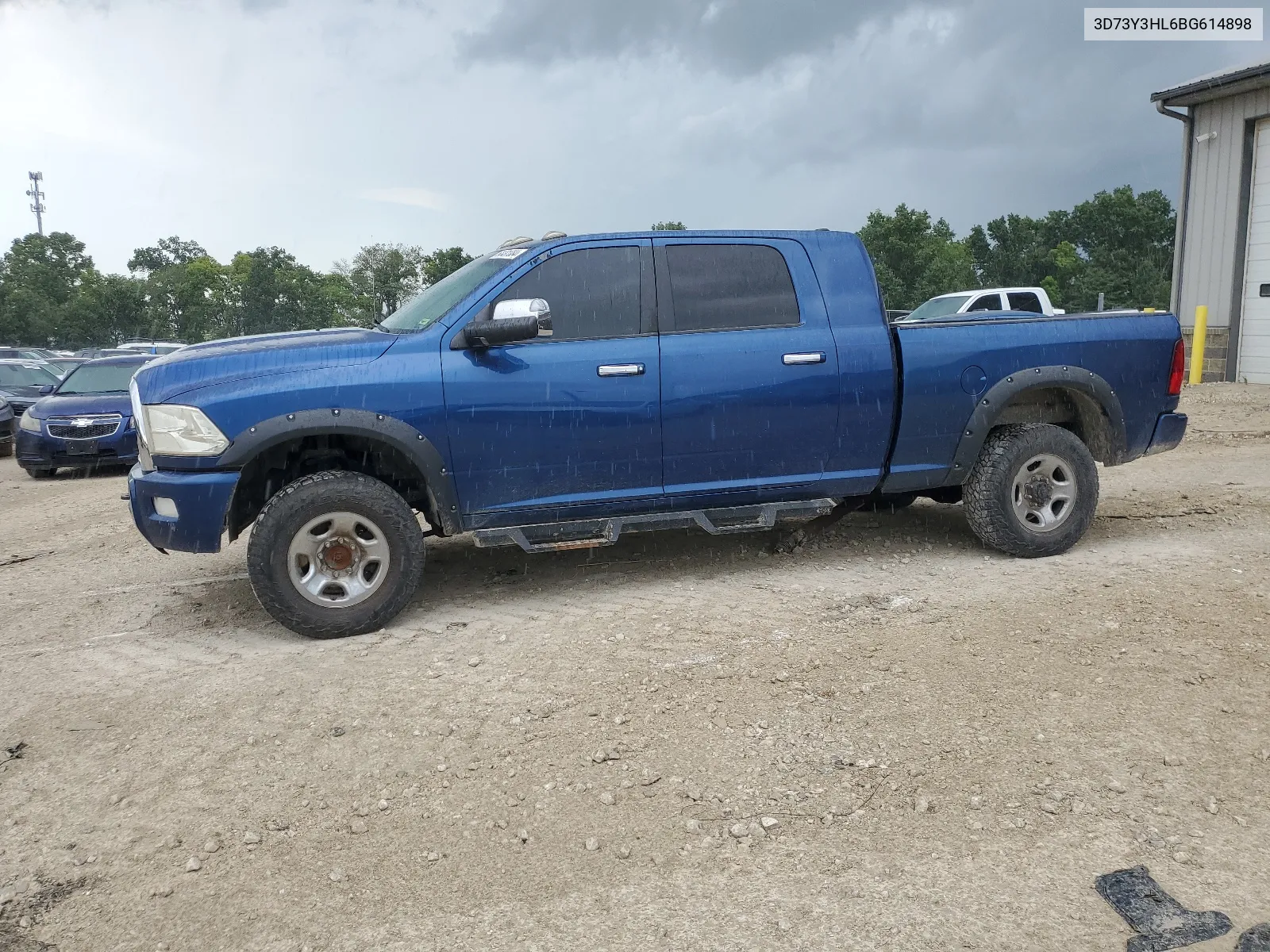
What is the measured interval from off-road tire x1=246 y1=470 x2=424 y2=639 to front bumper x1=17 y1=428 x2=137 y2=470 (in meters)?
8.56

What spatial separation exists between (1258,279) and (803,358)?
46.6ft

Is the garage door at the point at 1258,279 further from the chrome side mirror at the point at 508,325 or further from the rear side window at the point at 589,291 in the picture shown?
the chrome side mirror at the point at 508,325

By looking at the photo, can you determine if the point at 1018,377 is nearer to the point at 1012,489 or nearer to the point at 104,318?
the point at 1012,489

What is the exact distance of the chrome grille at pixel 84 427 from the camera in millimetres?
11859

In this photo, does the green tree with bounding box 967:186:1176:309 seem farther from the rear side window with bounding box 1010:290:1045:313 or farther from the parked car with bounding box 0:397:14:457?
the parked car with bounding box 0:397:14:457

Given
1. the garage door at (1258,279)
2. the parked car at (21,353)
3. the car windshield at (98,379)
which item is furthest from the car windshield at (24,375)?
the garage door at (1258,279)

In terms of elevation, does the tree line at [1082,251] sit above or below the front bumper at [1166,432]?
above

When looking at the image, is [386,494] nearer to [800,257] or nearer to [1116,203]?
[800,257]

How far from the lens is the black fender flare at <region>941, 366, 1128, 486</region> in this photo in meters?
5.51

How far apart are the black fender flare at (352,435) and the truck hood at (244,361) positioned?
0.85ft

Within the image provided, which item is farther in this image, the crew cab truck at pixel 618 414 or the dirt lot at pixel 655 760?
the crew cab truck at pixel 618 414

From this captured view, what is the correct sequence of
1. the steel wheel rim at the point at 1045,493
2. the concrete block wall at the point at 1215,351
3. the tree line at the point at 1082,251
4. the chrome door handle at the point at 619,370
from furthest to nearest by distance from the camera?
the tree line at the point at 1082,251 → the concrete block wall at the point at 1215,351 → the steel wheel rim at the point at 1045,493 → the chrome door handle at the point at 619,370

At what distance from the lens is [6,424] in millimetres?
14695

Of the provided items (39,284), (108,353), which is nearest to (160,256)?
(39,284)
